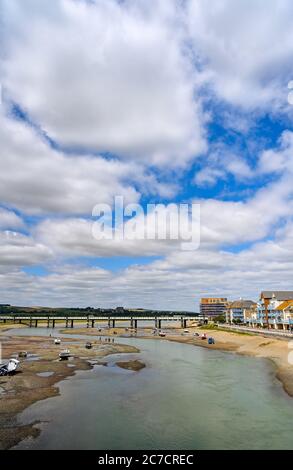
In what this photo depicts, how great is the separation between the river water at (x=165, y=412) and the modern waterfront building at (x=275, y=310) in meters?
70.5

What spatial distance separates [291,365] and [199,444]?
40.8m

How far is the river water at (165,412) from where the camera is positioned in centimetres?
2709

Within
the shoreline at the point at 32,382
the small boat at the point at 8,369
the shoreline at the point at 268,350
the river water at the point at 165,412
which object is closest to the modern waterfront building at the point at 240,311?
the shoreline at the point at 268,350

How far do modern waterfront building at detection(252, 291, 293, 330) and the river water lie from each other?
70.5m

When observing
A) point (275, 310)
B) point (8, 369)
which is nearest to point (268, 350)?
point (275, 310)

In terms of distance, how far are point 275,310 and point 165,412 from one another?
108387 millimetres

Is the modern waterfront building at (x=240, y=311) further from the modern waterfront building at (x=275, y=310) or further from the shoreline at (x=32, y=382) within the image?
the shoreline at (x=32, y=382)

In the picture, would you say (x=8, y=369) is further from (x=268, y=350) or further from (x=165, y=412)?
(x=268, y=350)

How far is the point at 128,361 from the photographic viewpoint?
70.6m

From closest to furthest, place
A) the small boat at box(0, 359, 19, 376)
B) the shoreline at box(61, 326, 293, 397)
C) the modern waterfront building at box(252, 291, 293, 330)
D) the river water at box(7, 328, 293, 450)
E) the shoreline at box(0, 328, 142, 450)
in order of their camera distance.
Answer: the river water at box(7, 328, 293, 450)
the shoreline at box(0, 328, 142, 450)
the small boat at box(0, 359, 19, 376)
the shoreline at box(61, 326, 293, 397)
the modern waterfront building at box(252, 291, 293, 330)

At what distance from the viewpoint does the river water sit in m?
27.1

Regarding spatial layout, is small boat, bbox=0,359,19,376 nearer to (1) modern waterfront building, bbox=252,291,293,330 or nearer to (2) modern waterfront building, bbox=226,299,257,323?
(1) modern waterfront building, bbox=252,291,293,330

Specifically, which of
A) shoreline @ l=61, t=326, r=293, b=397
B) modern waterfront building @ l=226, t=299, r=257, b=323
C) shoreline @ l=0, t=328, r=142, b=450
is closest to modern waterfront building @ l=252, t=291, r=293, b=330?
shoreline @ l=61, t=326, r=293, b=397
